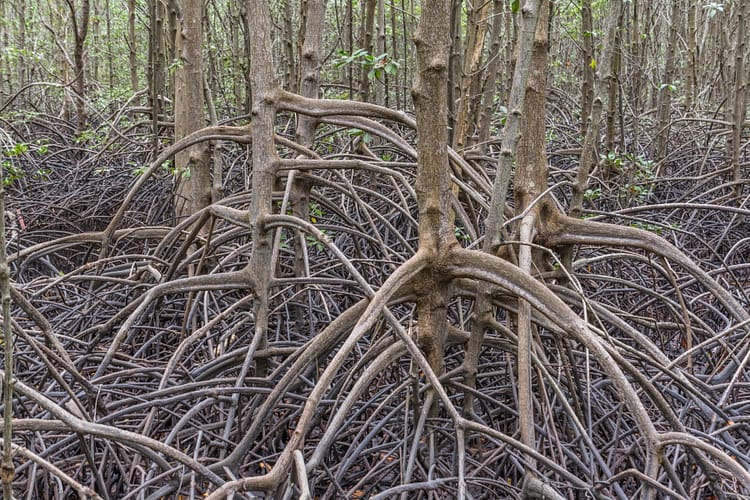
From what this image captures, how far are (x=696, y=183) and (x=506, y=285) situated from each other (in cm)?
408

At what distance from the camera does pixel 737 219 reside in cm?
449

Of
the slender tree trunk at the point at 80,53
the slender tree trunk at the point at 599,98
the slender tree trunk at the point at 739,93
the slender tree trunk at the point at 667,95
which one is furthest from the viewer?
the slender tree trunk at the point at 80,53

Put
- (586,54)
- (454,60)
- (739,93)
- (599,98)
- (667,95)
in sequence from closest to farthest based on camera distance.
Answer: (599,98)
(454,60)
(739,93)
(586,54)
(667,95)

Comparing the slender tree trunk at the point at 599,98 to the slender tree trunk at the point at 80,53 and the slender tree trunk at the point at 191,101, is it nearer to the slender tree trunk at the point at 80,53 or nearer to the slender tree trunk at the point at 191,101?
the slender tree trunk at the point at 191,101

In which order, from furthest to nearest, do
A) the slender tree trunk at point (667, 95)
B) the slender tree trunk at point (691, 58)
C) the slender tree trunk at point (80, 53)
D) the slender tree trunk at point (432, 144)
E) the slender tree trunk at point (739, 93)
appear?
the slender tree trunk at point (691, 58) → the slender tree trunk at point (80, 53) → the slender tree trunk at point (667, 95) → the slender tree trunk at point (739, 93) → the slender tree trunk at point (432, 144)

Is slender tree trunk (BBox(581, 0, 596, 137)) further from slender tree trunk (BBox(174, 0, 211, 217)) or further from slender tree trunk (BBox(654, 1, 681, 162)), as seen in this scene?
slender tree trunk (BBox(174, 0, 211, 217))

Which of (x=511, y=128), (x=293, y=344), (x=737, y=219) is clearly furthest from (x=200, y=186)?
(x=737, y=219)

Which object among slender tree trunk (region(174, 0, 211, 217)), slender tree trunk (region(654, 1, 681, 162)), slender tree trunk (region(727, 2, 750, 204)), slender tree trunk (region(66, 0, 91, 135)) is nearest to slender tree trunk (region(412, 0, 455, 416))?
slender tree trunk (region(174, 0, 211, 217))

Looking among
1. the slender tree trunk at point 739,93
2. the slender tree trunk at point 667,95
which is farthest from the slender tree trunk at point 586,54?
the slender tree trunk at point 739,93

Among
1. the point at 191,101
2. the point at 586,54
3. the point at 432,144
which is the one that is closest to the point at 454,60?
the point at 586,54

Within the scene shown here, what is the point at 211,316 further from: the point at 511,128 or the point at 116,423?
the point at 511,128

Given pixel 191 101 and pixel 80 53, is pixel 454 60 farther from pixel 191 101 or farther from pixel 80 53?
pixel 80 53

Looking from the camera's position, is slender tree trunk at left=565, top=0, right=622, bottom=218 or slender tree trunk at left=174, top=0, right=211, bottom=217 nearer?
slender tree trunk at left=565, top=0, right=622, bottom=218

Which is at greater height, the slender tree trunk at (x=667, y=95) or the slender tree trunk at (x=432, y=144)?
the slender tree trunk at (x=667, y=95)
